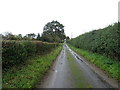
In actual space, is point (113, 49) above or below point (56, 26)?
below

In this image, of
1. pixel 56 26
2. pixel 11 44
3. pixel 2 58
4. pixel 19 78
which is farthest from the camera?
pixel 56 26

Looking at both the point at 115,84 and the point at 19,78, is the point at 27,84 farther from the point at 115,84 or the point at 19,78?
the point at 115,84

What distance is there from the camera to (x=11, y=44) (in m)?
10.4

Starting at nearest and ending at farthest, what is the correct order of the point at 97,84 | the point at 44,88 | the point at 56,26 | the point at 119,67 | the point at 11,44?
the point at 44,88 → the point at 97,84 → the point at 11,44 → the point at 119,67 → the point at 56,26

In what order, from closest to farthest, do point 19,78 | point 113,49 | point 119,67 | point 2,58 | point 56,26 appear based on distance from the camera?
point 19,78 < point 2,58 < point 119,67 < point 113,49 < point 56,26

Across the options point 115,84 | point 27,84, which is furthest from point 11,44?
point 115,84

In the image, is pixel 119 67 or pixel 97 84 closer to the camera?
pixel 97 84

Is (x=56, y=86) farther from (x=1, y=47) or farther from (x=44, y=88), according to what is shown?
(x=1, y=47)

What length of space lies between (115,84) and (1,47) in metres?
6.17

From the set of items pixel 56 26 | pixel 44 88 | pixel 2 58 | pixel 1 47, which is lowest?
pixel 44 88

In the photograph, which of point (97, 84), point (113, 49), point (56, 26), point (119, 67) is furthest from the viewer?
point (56, 26)

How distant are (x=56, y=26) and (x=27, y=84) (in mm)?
109860

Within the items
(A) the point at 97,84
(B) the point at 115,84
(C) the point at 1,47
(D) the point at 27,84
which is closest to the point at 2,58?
(C) the point at 1,47

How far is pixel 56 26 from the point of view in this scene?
116m
